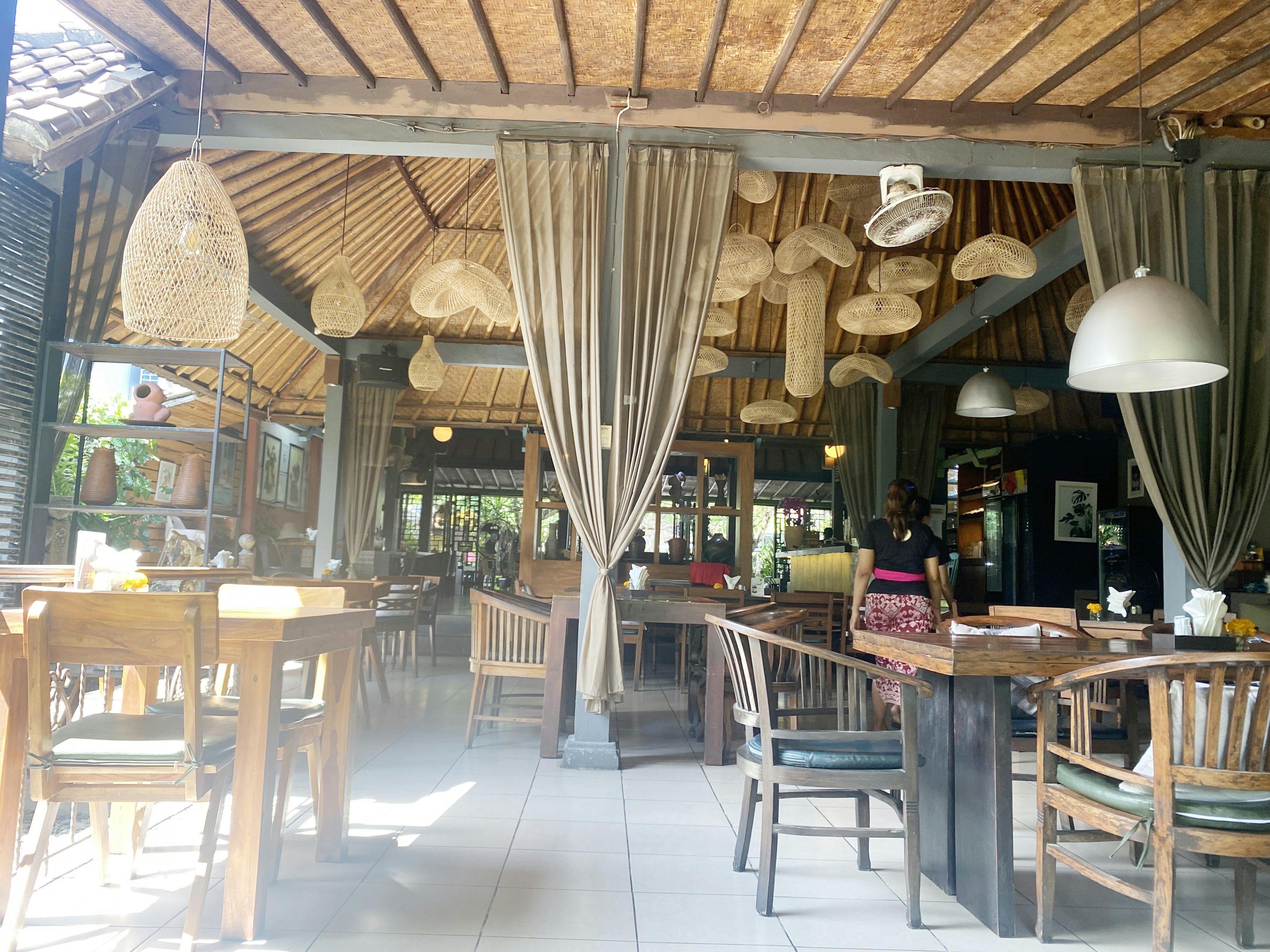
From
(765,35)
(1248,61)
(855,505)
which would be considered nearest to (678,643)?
(855,505)

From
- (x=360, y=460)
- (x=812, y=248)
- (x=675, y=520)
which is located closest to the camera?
(x=812, y=248)

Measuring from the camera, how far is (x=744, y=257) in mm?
5969

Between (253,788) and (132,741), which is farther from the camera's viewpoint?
(253,788)

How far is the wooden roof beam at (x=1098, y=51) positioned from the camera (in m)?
4.08

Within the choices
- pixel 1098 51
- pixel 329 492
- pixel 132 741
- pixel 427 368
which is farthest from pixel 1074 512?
pixel 132 741

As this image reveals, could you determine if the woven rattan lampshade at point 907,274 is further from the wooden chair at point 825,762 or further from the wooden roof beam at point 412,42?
the wooden chair at point 825,762

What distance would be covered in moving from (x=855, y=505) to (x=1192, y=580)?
5.35m

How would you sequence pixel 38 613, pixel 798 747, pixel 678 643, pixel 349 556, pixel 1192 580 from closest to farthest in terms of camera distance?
pixel 38 613, pixel 798 747, pixel 1192 580, pixel 678 643, pixel 349 556

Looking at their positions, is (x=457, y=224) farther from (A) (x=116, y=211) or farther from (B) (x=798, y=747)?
(B) (x=798, y=747)

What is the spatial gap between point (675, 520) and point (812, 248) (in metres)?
5.06

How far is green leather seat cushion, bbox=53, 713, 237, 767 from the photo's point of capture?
2.31 metres

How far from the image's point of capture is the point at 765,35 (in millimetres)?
4445

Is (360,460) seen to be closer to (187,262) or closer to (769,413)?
(769,413)

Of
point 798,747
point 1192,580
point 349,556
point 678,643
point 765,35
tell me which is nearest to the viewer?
point 798,747
